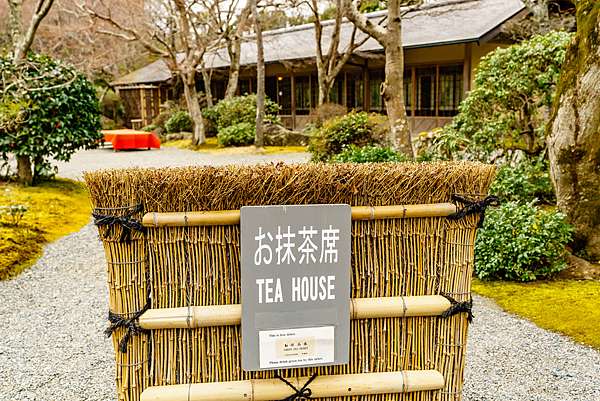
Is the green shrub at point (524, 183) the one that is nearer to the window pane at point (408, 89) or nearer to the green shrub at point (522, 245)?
the green shrub at point (522, 245)

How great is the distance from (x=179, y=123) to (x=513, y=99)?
1582 cm

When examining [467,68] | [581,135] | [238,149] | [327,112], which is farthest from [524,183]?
[238,149]

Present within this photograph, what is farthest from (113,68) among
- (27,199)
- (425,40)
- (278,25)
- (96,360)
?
(96,360)

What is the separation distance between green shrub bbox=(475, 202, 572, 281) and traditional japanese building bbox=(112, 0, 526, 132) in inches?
418

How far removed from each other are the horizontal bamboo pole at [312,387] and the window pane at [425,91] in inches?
629

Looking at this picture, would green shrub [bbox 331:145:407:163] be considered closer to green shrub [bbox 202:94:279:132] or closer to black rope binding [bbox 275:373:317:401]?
black rope binding [bbox 275:373:317:401]

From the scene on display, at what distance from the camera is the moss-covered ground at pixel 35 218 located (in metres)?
6.14

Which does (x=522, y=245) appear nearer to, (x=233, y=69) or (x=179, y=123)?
(x=233, y=69)

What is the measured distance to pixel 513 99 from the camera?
7.08 metres

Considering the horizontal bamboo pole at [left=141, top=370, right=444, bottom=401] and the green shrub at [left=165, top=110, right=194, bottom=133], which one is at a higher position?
the green shrub at [left=165, top=110, right=194, bottom=133]

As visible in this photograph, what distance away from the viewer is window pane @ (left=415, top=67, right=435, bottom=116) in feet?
57.5

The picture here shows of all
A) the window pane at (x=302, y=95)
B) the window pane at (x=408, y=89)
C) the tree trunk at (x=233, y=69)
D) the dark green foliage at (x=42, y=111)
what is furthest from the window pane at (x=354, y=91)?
the dark green foliage at (x=42, y=111)

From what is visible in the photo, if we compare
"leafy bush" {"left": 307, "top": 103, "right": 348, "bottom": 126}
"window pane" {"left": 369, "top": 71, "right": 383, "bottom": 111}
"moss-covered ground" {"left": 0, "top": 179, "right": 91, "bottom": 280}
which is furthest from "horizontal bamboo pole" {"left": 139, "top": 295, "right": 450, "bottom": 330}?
"window pane" {"left": 369, "top": 71, "right": 383, "bottom": 111}

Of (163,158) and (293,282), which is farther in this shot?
(163,158)
